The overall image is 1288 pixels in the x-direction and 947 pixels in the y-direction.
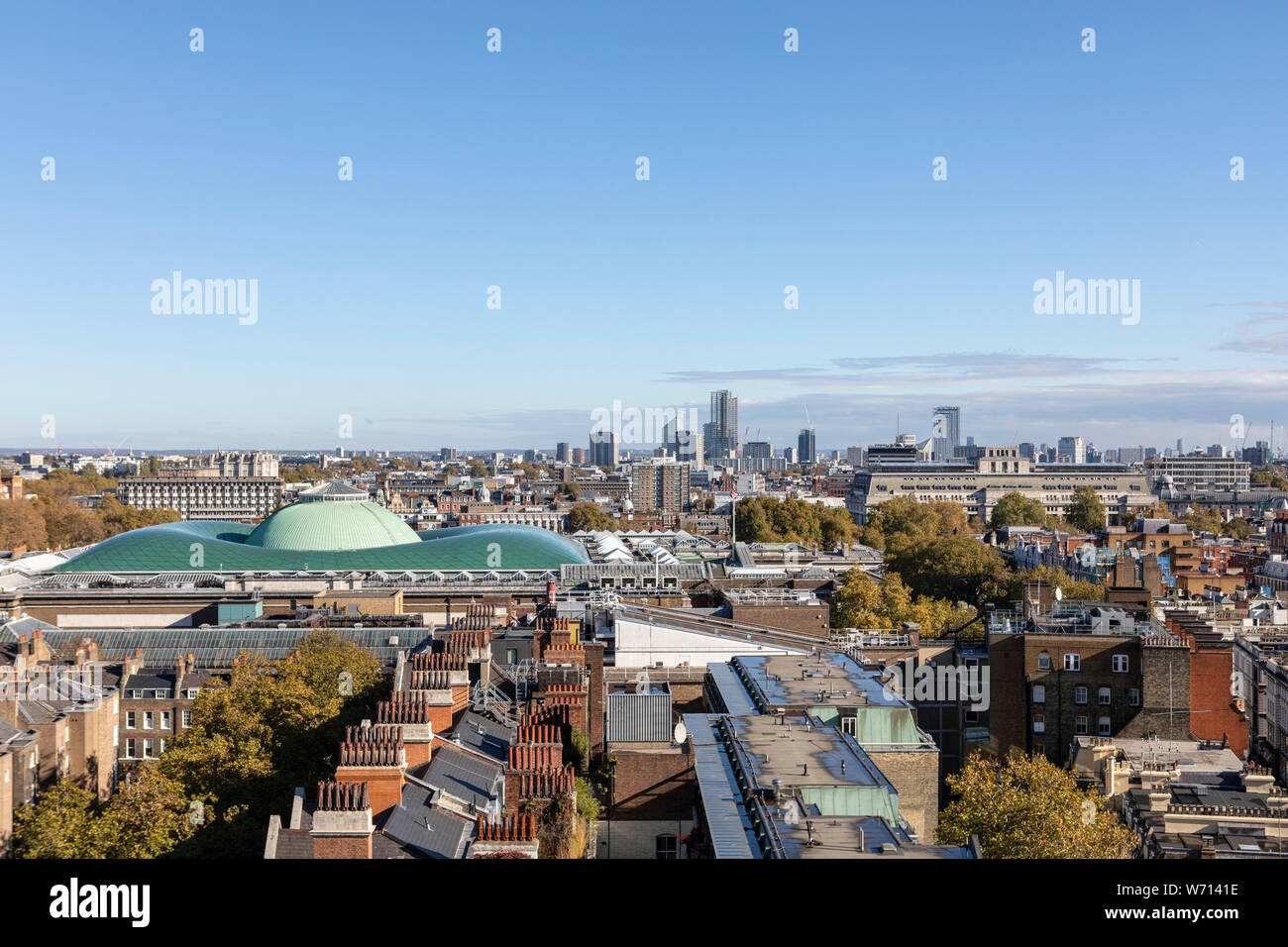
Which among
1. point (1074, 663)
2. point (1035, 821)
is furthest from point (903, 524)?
point (1035, 821)

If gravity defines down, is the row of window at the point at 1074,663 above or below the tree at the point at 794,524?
above

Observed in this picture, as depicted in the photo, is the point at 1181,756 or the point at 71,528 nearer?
the point at 1181,756

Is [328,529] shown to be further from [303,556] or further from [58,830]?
[58,830]

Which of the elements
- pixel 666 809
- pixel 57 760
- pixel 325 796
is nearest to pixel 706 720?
pixel 666 809

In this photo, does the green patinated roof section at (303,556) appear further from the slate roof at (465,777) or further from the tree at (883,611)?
the slate roof at (465,777)

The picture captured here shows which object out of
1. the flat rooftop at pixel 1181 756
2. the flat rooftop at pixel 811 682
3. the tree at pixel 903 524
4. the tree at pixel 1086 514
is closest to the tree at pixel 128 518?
the tree at pixel 903 524
